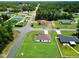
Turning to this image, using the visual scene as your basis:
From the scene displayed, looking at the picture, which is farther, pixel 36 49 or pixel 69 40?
pixel 69 40

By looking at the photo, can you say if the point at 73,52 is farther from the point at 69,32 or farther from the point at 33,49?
the point at 69,32

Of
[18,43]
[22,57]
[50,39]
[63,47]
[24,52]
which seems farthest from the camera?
[50,39]

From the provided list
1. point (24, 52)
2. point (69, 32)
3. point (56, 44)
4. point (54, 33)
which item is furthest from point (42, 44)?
point (69, 32)

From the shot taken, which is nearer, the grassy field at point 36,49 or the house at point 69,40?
the grassy field at point 36,49

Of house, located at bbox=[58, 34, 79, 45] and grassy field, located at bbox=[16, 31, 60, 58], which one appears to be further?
house, located at bbox=[58, 34, 79, 45]

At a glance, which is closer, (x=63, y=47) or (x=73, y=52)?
(x=73, y=52)

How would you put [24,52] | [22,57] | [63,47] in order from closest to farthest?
[22,57], [24,52], [63,47]

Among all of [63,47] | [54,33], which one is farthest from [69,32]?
[63,47]
